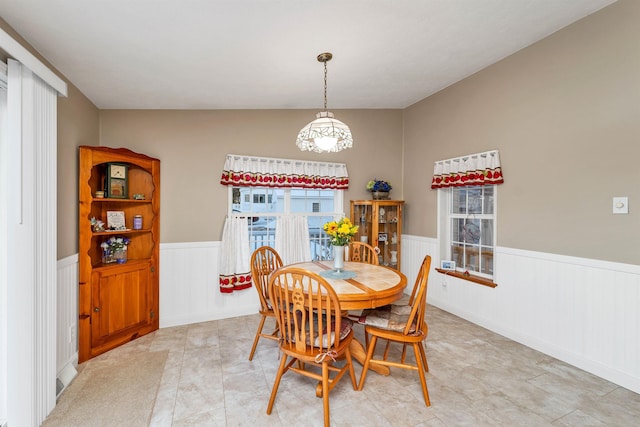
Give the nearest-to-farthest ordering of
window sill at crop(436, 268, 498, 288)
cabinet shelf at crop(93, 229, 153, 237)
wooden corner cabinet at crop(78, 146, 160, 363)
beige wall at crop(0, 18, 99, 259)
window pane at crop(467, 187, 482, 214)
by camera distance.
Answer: beige wall at crop(0, 18, 99, 259), wooden corner cabinet at crop(78, 146, 160, 363), cabinet shelf at crop(93, 229, 153, 237), window sill at crop(436, 268, 498, 288), window pane at crop(467, 187, 482, 214)

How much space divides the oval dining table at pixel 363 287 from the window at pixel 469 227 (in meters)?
1.50

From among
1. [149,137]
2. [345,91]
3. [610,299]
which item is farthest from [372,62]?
[610,299]

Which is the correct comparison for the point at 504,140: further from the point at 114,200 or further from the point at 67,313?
the point at 67,313

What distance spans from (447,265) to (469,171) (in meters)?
1.26

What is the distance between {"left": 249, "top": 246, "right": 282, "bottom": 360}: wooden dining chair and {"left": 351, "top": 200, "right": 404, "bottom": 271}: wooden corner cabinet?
161 centimetres

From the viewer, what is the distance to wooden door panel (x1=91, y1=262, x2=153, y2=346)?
2729 mm

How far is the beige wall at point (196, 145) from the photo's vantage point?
3.39 meters

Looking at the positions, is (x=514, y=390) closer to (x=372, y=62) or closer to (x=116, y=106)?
(x=372, y=62)

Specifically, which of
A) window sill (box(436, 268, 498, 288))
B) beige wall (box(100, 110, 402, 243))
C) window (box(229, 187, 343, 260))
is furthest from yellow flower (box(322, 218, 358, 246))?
window sill (box(436, 268, 498, 288))

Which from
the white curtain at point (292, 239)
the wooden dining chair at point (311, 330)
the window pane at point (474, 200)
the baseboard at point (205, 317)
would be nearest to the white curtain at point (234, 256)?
the baseboard at point (205, 317)

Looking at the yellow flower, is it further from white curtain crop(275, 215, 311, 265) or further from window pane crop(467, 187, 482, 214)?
window pane crop(467, 187, 482, 214)

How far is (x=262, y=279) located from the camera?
9.18ft

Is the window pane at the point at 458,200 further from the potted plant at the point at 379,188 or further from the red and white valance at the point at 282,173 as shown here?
the red and white valance at the point at 282,173

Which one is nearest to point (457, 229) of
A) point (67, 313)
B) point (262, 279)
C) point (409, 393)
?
point (409, 393)
